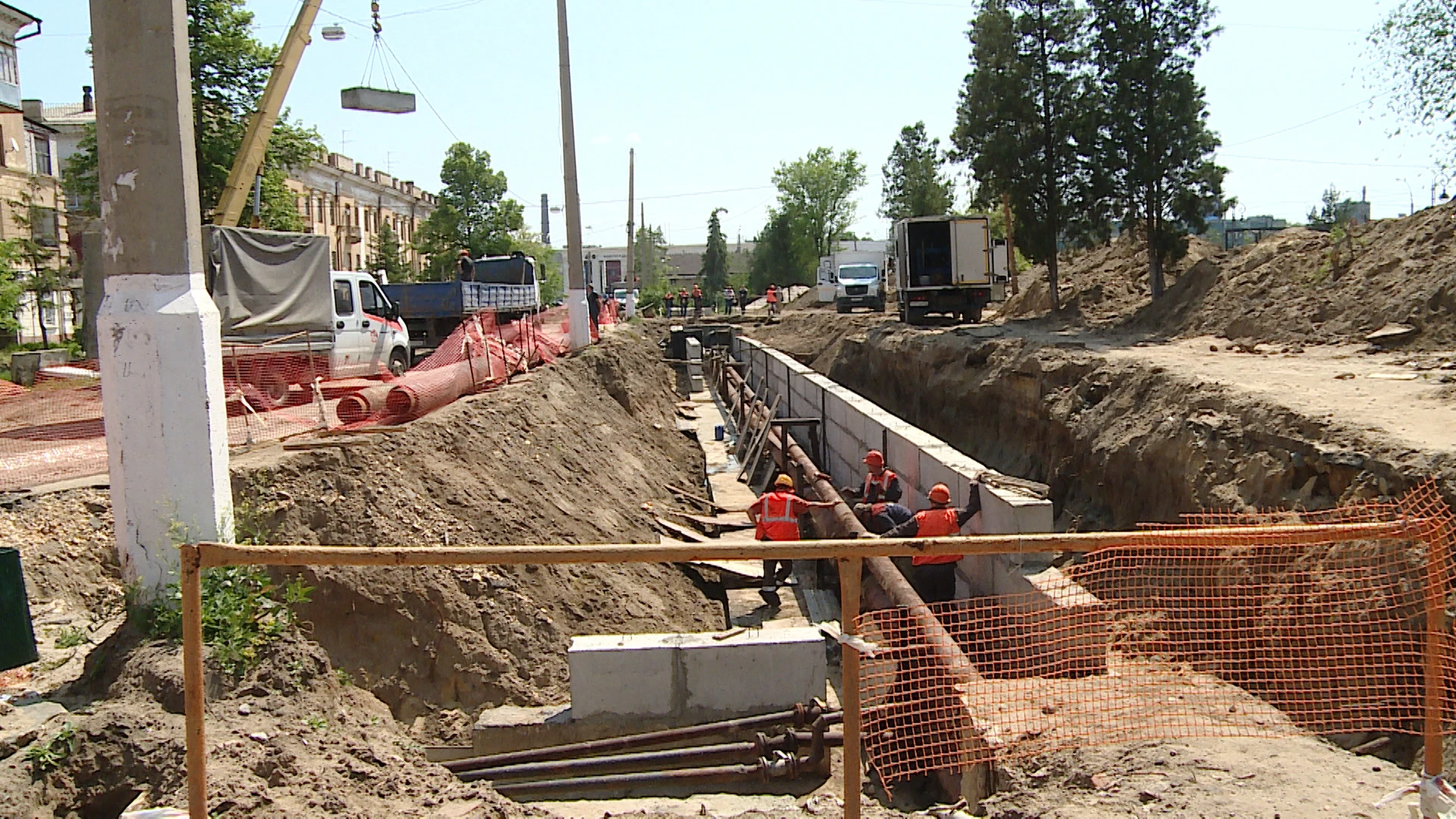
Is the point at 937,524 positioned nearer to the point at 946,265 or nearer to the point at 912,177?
the point at 946,265

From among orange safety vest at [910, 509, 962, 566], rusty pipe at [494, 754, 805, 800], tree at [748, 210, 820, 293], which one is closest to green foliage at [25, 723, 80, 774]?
rusty pipe at [494, 754, 805, 800]

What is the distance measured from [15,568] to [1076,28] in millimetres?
25498

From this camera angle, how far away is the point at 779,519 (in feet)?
33.6

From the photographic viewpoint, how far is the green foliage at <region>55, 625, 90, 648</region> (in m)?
5.34

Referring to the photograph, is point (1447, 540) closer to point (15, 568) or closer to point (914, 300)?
point (15, 568)

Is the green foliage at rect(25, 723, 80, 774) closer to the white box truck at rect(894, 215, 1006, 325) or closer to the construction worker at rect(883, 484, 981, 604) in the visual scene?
the construction worker at rect(883, 484, 981, 604)

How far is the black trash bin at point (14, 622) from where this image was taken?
185 inches

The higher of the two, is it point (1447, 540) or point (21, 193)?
point (21, 193)

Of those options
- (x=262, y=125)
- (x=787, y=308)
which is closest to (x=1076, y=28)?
(x=262, y=125)

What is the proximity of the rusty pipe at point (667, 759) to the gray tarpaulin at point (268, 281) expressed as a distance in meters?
8.64

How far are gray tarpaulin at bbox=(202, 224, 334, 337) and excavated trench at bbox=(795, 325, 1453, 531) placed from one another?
34.3 feet

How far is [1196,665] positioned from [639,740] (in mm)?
3779

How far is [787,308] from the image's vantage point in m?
54.4

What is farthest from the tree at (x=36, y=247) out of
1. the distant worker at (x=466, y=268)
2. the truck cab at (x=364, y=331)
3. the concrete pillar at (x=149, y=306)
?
the concrete pillar at (x=149, y=306)
